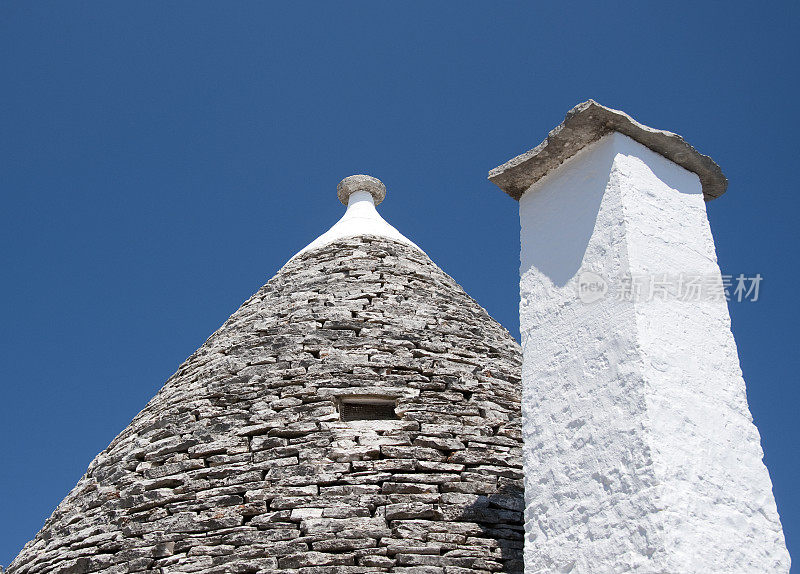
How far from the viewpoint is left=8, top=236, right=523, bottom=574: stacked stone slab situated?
574 cm

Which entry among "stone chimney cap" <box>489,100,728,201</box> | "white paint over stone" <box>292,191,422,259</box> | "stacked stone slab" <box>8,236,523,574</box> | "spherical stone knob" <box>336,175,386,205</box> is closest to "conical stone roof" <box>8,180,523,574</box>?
"stacked stone slab" <box>8,236,523,574</box>

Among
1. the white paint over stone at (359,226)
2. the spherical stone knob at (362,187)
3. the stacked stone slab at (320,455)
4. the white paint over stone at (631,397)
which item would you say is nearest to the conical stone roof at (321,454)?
the stacked stone slab at (320,455)

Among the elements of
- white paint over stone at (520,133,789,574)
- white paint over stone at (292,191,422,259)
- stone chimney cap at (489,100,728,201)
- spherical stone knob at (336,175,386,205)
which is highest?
spherical stone knob at (336,175,386,205)

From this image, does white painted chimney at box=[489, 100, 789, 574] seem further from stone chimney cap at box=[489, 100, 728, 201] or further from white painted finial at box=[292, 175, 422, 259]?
white painted finial at box=[292, 175, 422, 259]

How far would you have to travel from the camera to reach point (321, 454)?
6195 millimetres

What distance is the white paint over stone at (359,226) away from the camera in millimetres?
9156

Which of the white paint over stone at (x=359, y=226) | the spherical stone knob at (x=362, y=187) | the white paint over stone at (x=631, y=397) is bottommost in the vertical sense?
the white paint over stone at (x=631, y=397)

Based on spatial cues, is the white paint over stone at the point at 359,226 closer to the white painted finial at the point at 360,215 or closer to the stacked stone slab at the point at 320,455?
the white painted finial at the point at 360,215

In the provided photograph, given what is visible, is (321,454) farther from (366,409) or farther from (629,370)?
(629,370)

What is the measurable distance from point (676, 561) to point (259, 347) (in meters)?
4.43

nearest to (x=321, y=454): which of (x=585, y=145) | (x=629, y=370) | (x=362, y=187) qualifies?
(x=629, y=370)

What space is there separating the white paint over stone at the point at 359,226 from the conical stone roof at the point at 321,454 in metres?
0.98

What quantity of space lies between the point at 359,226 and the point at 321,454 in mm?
3693

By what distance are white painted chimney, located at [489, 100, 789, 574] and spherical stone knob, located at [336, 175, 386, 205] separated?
14.8 feet
